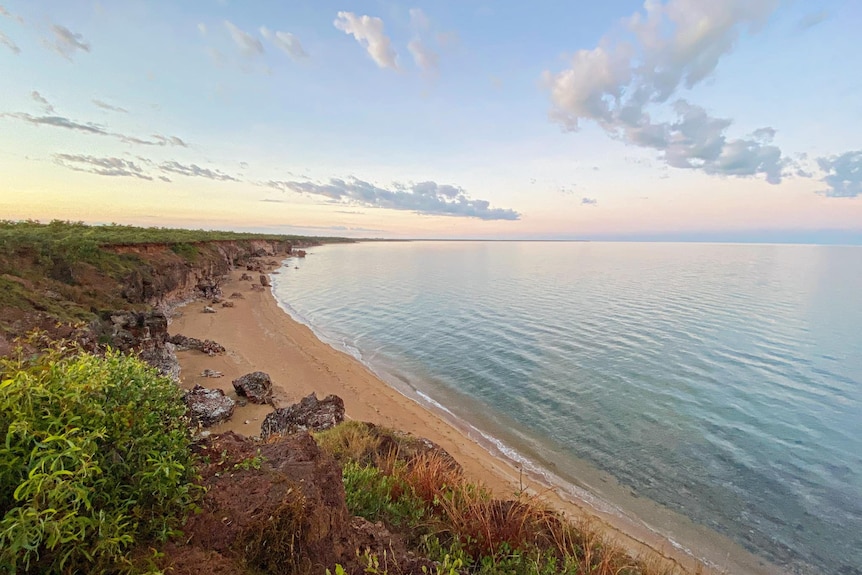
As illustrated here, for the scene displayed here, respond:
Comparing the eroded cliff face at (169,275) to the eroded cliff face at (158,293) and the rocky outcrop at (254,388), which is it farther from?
the rocky outcrop at (254,388)

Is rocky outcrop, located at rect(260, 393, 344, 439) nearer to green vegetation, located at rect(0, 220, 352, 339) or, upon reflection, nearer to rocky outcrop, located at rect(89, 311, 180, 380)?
rocky outcrop, located at rect(89, 311, 180, 380)

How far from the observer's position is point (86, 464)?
2.38m

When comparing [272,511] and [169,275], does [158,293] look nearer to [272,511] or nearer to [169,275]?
[169,275]

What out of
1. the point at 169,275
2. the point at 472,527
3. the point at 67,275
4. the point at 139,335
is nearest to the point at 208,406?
the point at 139,335

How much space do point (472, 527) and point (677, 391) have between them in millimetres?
15311

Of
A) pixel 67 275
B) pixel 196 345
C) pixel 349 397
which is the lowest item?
pixel 349 397

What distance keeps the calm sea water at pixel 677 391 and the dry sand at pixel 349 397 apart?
3.15ft

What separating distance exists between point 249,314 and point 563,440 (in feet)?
79.8

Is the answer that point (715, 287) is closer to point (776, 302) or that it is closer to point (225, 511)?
point (776, 302)

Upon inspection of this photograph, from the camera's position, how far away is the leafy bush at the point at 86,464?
225cm

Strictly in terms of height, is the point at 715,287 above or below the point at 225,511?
below

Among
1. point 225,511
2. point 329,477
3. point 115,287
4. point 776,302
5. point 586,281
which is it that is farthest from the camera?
point 586,281

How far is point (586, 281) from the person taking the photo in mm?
52656

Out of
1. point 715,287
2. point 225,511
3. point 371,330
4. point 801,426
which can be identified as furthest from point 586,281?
point 225,511
